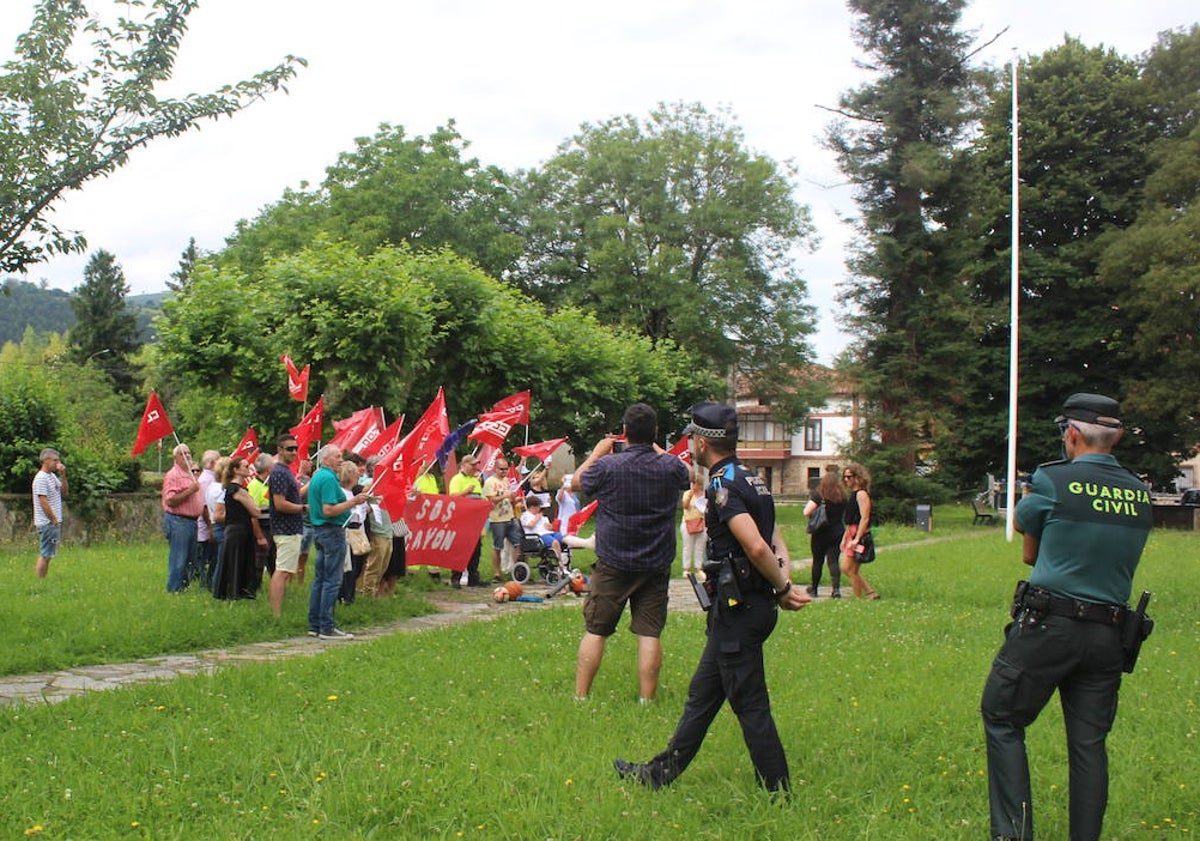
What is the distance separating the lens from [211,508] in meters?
13.2

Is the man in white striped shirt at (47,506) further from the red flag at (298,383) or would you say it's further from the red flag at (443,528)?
the red flag at (443,528)

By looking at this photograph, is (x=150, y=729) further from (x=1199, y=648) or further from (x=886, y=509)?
(x=886, y=509)

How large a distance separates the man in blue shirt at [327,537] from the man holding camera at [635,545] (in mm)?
3933

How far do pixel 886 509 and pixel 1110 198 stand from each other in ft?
46.3

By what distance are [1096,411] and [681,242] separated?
140 ft

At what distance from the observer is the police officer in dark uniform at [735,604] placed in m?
5.30

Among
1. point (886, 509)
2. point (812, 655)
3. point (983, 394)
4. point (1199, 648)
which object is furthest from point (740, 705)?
point (983, 394)

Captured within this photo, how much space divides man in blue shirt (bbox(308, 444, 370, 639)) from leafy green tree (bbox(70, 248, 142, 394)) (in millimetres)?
73273

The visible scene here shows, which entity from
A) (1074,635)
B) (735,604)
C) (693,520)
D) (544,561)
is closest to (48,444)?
(544,561)

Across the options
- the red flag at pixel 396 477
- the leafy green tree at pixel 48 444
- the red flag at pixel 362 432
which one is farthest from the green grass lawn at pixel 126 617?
the leafy green tree at pixel 48 444

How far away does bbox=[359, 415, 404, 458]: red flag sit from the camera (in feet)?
47.7

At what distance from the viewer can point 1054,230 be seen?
42219 mm

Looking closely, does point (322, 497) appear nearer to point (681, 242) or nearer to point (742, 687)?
point (742, 687)

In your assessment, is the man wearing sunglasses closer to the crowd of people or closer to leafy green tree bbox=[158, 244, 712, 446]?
the crowd of people
